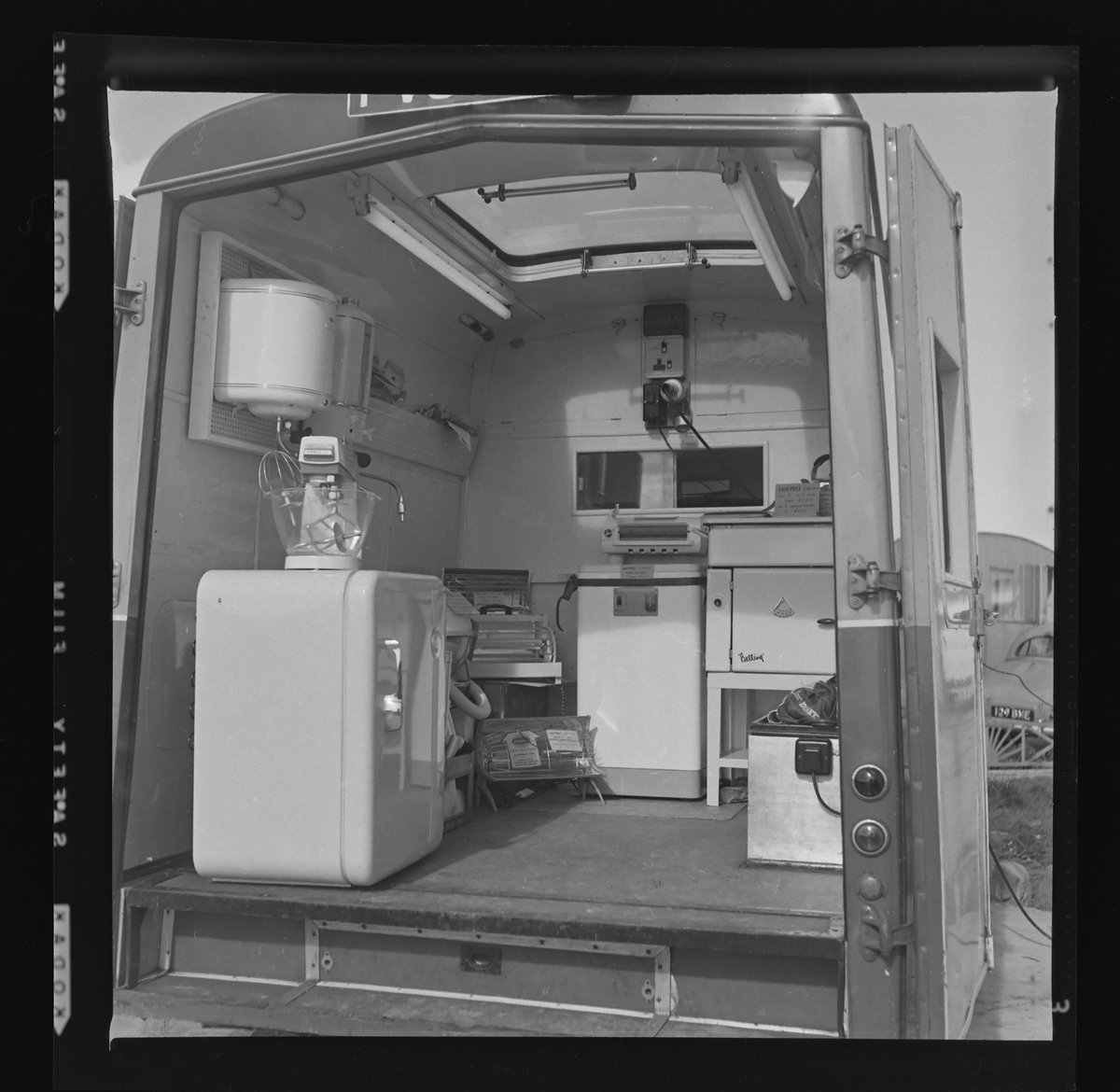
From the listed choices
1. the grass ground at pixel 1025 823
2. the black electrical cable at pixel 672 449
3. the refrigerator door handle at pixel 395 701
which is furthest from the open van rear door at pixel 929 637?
the black electrical cable at pixel 672 449

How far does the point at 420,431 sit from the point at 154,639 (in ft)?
6.27

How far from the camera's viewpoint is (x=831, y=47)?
2.70m

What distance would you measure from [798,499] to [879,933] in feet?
8.65

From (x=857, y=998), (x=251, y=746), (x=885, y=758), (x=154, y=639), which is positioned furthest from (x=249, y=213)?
(x=857, y=998)

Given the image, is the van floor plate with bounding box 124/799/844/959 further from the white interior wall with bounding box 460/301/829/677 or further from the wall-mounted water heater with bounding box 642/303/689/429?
the wall-mounted water heater with bounding box 642/303/689/429

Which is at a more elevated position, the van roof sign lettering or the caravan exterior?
the van roof sign lettering

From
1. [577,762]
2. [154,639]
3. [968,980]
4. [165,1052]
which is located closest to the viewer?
[165,1052]

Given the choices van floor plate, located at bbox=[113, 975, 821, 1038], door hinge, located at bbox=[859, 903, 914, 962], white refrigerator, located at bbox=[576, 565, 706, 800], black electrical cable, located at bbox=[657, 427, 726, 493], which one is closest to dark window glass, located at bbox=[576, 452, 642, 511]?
black electrical cable, located at bbox=[657, 427, 726, 493]

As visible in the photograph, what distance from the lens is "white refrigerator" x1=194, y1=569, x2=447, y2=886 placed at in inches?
123

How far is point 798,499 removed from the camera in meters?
4.94

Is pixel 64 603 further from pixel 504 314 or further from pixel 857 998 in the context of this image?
pixel 504 314

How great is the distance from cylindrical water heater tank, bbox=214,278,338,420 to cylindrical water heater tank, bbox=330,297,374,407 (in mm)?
271

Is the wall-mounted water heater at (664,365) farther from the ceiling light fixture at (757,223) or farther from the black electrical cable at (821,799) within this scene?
the black electrical cable at (821,799)

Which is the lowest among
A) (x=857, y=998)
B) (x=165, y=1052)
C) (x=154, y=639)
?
(x=165, y=1052)
